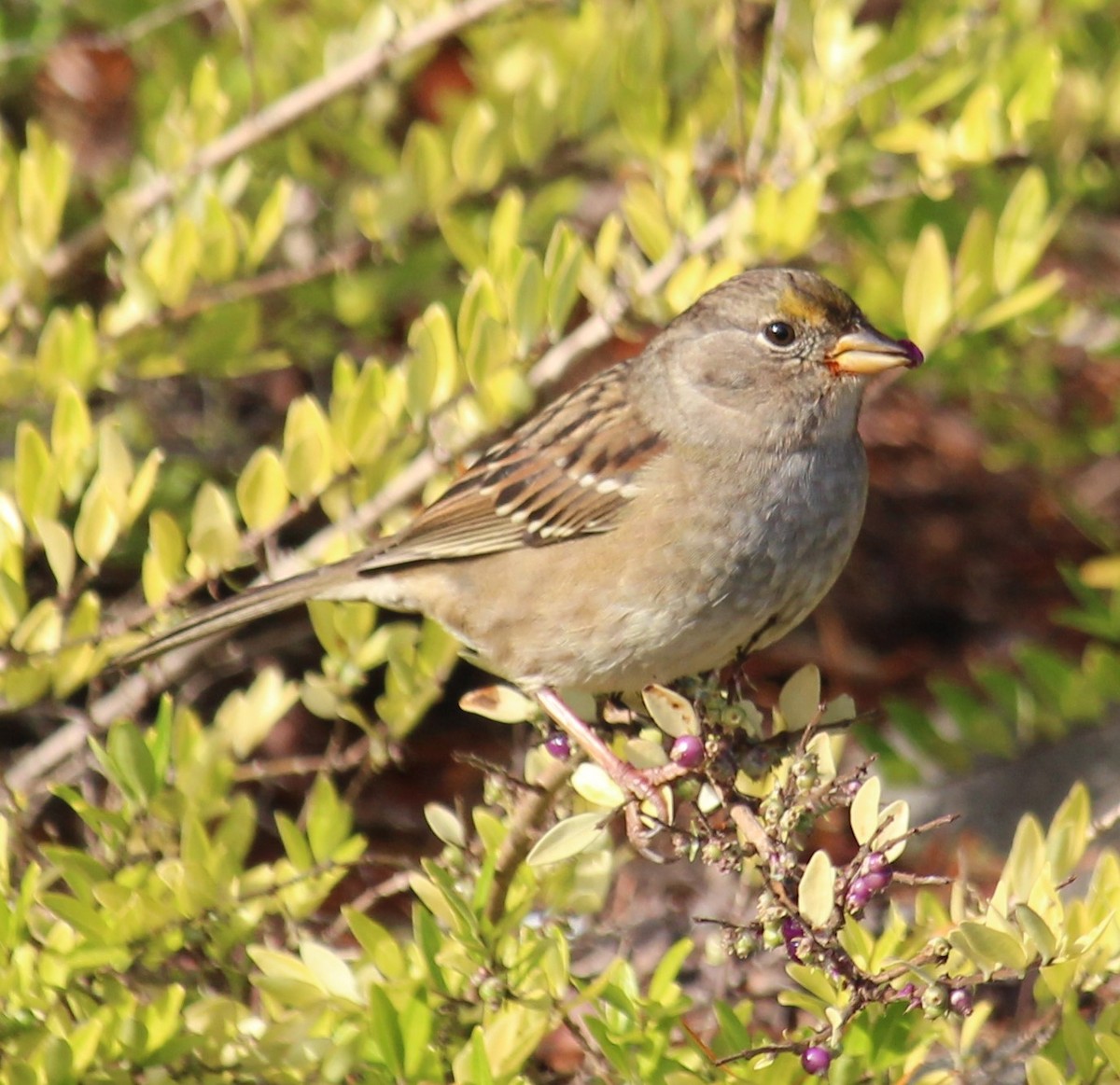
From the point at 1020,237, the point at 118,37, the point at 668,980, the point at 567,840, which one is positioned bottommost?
the point at 668,980

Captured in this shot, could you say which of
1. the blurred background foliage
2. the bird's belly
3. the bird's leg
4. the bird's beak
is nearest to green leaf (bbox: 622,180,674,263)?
the blurred background foliage

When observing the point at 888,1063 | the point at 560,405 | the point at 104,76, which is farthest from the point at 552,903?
the point at 104,76

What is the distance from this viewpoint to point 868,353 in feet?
8.34

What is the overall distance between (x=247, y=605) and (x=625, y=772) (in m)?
0.79

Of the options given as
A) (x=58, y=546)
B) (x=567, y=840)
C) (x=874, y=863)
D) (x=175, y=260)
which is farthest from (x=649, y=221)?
(x=874, y=863)

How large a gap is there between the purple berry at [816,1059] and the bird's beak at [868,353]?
1096mm

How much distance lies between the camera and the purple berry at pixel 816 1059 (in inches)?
67.9

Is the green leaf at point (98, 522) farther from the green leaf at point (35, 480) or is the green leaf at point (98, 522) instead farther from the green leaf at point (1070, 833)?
the green leaf at point (1070, 833)

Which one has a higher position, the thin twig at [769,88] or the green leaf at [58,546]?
the thin twig at [769,88]

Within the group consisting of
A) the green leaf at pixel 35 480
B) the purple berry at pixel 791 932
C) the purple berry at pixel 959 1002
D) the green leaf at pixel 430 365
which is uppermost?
the green leaf at pixel 35 480

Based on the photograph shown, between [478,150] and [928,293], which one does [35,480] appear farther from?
[928,293]

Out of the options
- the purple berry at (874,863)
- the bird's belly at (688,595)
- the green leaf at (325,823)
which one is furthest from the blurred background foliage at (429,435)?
the bird's belly at (688,595)

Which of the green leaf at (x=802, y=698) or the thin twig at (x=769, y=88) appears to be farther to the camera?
the thin twig at (x=769, y=88)

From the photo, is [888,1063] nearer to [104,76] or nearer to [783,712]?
[783,712]
